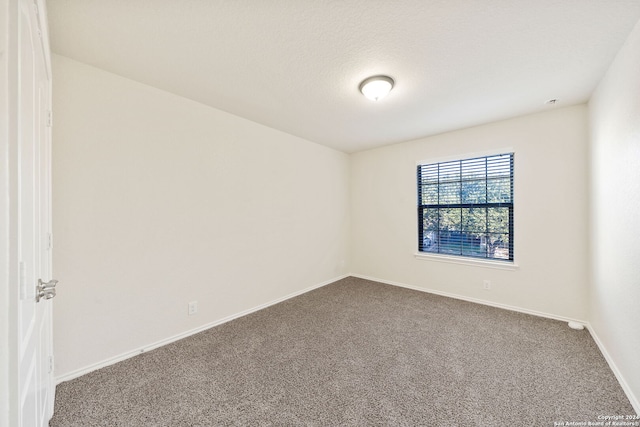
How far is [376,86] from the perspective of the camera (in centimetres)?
224

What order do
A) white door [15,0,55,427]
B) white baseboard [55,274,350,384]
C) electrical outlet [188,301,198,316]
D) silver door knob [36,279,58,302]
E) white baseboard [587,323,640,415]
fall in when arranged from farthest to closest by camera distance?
electrical outlet [188,301,198,316]
white baseboard [55,274,350,384]
white baseboard [587,323,640,415]
silver door knob [36,279,58,302]
white door [15,0,55,427]

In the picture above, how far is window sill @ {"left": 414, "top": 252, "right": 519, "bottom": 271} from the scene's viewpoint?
323 centimetres

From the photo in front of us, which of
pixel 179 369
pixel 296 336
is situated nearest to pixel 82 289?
pixel 179 369

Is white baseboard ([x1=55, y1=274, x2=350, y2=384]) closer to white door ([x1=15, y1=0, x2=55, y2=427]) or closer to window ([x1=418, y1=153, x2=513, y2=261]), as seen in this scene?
white door ([x1=15, y1=0, x2=55, y2=427])

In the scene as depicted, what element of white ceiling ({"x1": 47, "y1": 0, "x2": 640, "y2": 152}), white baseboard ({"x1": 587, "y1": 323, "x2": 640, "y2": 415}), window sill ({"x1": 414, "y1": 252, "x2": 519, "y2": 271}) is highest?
white ceiling ({"x1": 47, "y1": 0, "x2": 640, "y2": 152})

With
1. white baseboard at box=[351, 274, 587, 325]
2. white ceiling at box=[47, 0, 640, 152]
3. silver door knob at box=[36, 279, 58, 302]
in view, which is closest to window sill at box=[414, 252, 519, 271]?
white baseboard at box=[351, 274, 587, 325]

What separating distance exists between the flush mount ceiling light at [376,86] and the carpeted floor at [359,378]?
228 cm

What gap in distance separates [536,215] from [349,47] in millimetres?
2856

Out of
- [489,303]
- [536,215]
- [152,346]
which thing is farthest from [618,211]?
[152,346]

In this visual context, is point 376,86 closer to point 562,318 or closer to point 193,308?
point 193,308

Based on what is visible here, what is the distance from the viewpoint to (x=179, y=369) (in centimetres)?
205

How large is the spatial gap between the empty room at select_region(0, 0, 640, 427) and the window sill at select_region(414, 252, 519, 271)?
0.09 ft

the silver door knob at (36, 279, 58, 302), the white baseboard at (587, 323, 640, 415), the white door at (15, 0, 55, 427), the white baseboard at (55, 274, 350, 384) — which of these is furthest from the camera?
the white baseboard at (55, 274, 350, 384)

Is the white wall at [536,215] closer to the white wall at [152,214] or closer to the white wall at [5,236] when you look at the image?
the white wall at [152,214]
